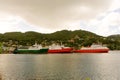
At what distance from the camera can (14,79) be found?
213 feet

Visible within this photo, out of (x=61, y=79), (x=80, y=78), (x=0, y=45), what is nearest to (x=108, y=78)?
(x=80, y=78)

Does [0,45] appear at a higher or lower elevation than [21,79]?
higher

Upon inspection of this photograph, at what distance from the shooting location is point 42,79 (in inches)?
2525

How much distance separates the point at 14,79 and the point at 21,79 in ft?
6.12

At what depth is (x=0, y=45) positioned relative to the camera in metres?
73.4

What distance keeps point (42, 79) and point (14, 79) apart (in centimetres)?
726

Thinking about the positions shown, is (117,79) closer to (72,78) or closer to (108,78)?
(108,78)

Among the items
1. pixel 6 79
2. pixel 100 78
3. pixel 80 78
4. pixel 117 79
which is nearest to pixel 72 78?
pixel 80 78

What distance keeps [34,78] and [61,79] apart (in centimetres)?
734

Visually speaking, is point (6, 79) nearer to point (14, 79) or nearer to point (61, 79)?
point (14, 79)

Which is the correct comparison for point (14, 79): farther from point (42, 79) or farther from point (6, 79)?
point (42, 79)

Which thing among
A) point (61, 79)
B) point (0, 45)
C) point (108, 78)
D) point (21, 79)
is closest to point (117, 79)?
point (108, 78)

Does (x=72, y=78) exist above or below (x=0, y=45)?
below

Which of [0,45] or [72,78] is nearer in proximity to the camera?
[72,78]
